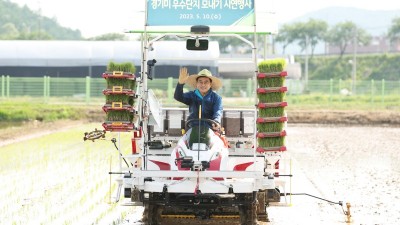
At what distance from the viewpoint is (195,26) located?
12.2 meters

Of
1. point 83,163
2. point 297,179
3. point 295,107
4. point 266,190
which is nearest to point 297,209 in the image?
point 266,190

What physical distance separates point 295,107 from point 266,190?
40.8m

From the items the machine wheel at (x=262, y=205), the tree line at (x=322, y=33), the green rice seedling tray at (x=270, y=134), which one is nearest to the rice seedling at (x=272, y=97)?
the green rice seedling tray at (x=270, y=134)

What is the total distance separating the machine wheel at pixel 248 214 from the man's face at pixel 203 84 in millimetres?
1639

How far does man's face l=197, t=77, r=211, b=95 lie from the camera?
12.5 m

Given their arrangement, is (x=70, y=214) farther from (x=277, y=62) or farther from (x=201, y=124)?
(x=277, y=62)

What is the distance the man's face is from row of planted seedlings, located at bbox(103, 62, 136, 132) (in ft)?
3.22

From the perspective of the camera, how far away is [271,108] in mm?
12414

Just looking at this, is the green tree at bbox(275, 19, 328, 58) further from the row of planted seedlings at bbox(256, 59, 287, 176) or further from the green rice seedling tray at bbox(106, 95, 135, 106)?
the row of planted seedlings at bbox(256, 59, 287, 176)

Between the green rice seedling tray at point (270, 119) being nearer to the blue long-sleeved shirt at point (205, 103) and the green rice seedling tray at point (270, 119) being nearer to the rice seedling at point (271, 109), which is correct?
the rice seedling at point (271, 109)

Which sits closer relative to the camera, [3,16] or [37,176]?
[37,176]

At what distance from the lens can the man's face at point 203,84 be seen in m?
12.5

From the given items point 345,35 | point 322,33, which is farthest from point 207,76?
point 345,35

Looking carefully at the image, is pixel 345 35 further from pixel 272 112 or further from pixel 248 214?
pixel 248 214
